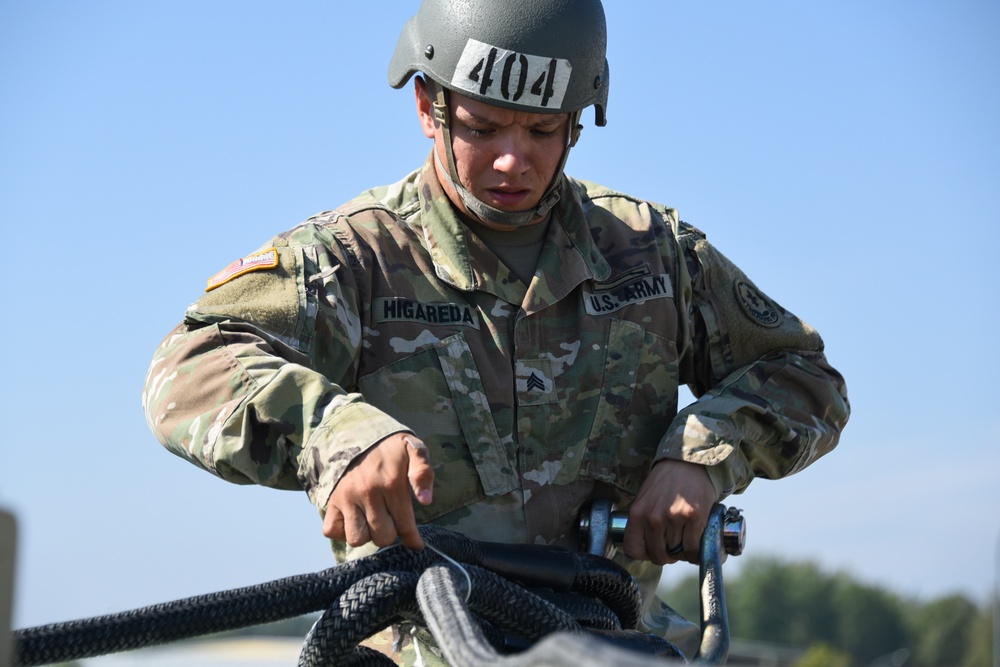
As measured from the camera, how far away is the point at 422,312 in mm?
3553

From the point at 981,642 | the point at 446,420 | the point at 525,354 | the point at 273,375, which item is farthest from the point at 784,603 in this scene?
the point at 273,375

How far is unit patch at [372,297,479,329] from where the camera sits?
11.6 feet

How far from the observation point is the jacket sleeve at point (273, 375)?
2.85 m

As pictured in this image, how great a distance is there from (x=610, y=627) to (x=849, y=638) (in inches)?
2341

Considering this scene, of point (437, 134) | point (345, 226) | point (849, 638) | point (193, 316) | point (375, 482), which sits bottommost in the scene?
point (849, 638)

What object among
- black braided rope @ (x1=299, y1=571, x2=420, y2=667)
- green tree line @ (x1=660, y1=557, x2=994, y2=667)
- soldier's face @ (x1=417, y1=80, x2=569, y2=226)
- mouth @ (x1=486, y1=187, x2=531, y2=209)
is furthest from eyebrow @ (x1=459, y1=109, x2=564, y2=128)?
green tree line @ (x1=660, y1=557, x2=994, y2=667)

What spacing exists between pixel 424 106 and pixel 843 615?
60120mm

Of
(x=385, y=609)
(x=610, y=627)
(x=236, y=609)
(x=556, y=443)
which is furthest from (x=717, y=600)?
(x=236, y=609)

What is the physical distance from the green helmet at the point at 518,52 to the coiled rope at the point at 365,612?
1121 mm

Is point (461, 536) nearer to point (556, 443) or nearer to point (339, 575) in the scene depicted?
point (339, 575)

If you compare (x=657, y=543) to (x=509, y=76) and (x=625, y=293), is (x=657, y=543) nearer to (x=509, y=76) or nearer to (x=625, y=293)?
(x=625, y=293)

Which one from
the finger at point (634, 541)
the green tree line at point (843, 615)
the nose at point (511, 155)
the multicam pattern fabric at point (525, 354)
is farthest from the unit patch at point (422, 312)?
the green tree line at point (843, 615)

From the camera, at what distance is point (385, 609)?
8.69 ft

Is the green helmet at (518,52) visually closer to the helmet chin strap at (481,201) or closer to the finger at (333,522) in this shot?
the helmet chin strap at (481,201)
